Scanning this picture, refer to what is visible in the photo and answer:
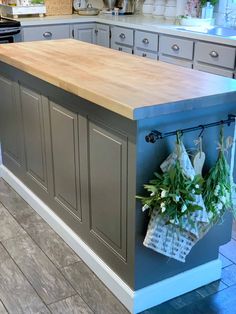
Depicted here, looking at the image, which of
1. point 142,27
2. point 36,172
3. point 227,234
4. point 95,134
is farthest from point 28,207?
point 142,27

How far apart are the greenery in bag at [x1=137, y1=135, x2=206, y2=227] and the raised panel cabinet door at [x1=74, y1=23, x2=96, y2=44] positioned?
3.25m

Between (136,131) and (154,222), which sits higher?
(136,131)

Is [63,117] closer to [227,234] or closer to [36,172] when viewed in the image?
[36,172]

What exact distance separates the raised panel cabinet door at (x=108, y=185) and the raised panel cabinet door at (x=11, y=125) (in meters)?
0.98

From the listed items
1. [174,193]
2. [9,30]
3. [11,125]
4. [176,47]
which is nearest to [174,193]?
[174,193]

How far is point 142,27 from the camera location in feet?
13.0

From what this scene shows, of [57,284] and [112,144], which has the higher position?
[112,144]

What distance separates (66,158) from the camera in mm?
2314

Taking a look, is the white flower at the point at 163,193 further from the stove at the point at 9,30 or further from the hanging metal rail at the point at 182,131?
the stove at the point at 9,30

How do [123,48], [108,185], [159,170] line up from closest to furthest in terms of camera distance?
[159,170]
[108,185]
[123,48]

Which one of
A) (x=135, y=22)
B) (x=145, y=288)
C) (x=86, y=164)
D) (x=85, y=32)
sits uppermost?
(x=135, y=22)

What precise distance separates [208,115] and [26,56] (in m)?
1.17

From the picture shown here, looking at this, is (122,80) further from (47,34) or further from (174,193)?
(47,34)

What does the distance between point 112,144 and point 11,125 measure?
136 cm
